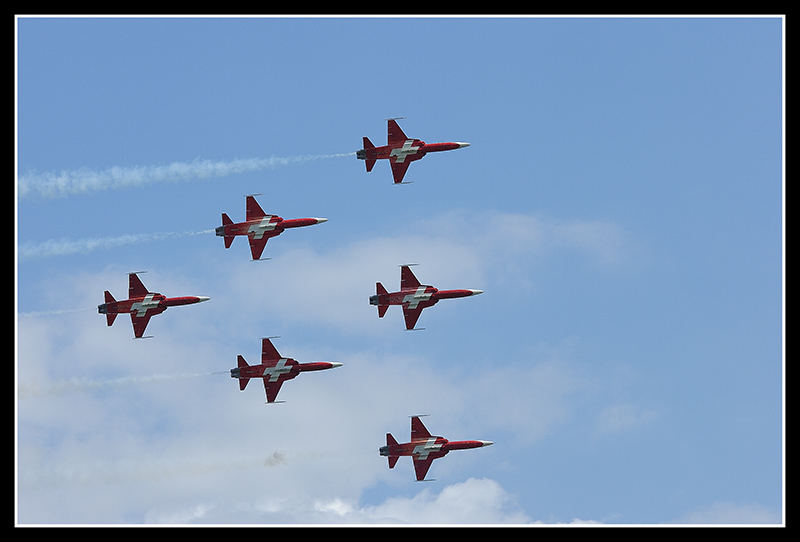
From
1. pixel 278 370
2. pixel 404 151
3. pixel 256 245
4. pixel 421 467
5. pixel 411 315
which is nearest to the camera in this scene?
pixel 404 151

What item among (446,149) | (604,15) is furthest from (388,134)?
(604,15)

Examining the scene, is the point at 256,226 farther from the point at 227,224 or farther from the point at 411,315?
the point at 411,315

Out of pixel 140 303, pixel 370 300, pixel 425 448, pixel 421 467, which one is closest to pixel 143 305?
pixel 140 303

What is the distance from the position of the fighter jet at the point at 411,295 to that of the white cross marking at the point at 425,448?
11511 millimetres

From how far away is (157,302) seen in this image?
189 m

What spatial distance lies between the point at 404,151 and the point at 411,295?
1418cm

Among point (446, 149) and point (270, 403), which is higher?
point (446, 149)

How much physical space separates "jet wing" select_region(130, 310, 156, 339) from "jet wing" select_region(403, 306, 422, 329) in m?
24.8

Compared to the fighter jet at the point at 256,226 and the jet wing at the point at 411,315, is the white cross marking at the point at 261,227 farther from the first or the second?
the jet wing at the point at 411,315

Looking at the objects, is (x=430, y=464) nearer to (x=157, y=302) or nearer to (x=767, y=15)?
(x=157, y=302)

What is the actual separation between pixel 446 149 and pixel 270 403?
3028cm

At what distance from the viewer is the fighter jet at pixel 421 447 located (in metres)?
189

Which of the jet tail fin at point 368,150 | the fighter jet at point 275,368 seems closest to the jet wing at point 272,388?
the fighter jet at point 275,368

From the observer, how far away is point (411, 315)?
190750 millimetres
